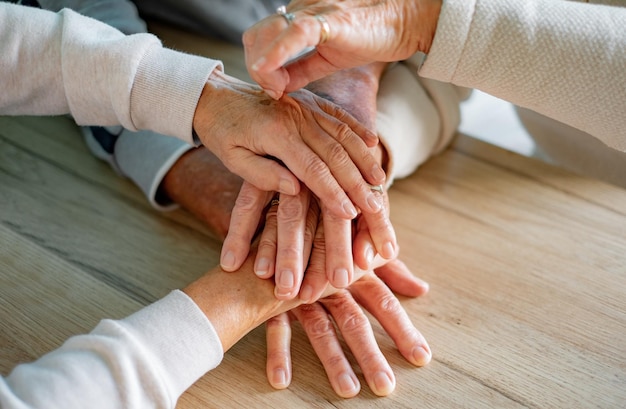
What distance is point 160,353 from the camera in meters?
0.81

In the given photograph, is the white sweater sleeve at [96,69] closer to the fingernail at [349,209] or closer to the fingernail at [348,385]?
the fingernail at [349,209]

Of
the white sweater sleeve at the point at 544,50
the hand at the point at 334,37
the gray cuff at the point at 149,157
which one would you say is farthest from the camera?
the gray cuff at the point at 149,157

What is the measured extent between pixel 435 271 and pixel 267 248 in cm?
31

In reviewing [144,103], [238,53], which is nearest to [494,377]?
[144,103]

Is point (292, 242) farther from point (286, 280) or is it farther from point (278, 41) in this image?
point (278, 41)

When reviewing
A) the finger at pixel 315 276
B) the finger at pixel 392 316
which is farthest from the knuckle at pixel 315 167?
the finger at pixel 392 316

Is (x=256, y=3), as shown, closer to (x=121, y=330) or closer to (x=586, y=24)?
(x=586, y=24)

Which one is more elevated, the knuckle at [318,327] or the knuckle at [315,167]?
the knuckle at [315,167]

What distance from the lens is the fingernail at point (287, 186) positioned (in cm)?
100

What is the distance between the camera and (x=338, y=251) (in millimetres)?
976

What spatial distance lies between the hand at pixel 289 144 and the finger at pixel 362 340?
0.15m

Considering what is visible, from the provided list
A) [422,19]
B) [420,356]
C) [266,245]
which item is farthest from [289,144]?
[420,356]

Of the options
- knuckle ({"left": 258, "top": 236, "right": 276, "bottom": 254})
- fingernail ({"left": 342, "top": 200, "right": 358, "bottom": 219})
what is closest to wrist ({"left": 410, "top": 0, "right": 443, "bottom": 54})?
fingernail ({"left": 342, "top": 200, "right": 358, "bottom": 219})

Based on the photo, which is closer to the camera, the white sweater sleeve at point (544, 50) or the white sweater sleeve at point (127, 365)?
the white sweater sleeve at point (127, 365)
